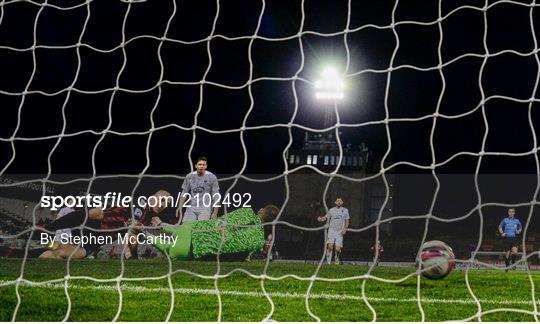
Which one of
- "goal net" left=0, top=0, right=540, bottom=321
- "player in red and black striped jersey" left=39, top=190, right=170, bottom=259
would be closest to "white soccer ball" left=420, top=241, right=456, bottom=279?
"goal net" left=0, top=0, right=540, bottom=321

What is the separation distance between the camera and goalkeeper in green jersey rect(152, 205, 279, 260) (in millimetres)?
7273

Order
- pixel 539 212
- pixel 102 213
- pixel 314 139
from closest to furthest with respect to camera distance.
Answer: pixel 102 213 < pixel 539 212 < pixel 314 139

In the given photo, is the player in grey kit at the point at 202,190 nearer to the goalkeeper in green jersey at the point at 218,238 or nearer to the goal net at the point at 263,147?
the goal net at the point at 263,147

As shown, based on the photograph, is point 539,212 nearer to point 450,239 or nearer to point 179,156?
point 450,239

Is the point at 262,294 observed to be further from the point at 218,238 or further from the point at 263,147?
the point at 263,147

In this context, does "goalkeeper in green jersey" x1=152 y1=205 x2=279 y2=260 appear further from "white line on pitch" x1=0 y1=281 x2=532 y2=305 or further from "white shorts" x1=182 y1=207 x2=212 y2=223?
"white line on pitch" x1=0 y1=281 x2=532 y2=305

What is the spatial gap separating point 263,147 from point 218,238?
147cm

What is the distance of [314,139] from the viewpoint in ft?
49.2

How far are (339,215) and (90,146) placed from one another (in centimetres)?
295

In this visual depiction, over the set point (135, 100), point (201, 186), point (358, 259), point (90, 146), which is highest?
point (135, 100)

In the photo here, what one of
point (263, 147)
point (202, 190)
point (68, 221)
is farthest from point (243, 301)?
point (263, 147)

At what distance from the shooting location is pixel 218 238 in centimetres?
777

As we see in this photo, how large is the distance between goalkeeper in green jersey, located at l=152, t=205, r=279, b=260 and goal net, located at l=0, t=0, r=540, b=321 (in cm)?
10

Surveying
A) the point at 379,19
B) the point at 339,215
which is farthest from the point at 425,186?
the point at 339,215
